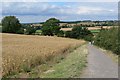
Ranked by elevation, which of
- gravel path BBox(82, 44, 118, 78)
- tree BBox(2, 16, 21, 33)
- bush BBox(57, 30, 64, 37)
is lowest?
bush BBox(57, 30, 64, 37)

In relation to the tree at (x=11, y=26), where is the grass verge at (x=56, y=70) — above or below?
below

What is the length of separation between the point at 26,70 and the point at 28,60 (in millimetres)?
2090

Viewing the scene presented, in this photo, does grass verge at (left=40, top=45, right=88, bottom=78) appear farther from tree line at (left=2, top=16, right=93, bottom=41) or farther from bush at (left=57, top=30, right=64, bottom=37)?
bush at (left=57, top=30, right=64, bottom=37)

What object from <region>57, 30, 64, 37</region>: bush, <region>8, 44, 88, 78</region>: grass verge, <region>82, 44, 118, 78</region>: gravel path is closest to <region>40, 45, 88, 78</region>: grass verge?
<region>8, 44, 88, 78</region>: grass verge

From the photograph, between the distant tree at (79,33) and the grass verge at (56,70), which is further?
the distant tree at (79,33)

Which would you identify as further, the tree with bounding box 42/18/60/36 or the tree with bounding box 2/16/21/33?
the tree with bounding box 42/18/60/36

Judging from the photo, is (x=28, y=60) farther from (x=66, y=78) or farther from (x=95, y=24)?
(x=95, y=24)

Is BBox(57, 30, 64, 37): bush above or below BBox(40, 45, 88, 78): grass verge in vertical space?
below

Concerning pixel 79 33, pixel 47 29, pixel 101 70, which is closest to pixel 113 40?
pixel 101 70

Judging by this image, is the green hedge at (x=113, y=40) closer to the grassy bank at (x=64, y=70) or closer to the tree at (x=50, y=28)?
the grassy bank at (x=64, y=70)

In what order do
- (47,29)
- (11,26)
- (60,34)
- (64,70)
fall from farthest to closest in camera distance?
(47,29)
(60,34)
(11,26)
(64,70)

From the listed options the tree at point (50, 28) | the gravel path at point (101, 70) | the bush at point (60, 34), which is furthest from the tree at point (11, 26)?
the gravel path at point (101, 70)

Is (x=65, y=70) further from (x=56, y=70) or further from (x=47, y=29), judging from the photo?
(x=47, y=29)

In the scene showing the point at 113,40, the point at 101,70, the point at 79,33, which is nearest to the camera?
the point at 101,70
